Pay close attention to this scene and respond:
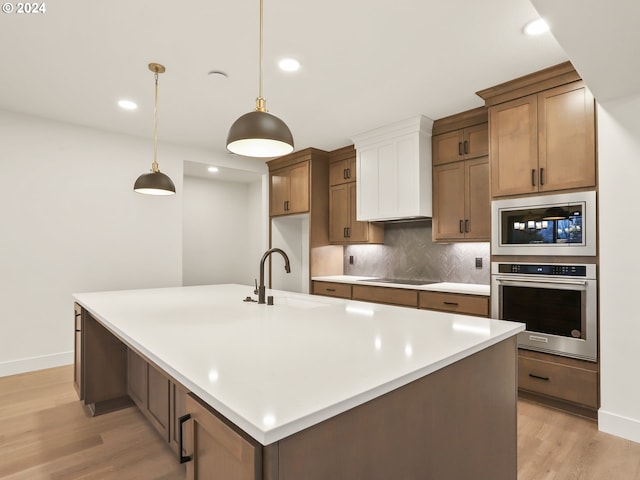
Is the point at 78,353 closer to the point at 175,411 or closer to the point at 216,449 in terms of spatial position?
the point at 175,411

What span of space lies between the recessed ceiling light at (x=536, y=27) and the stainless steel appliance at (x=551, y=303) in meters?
1.55

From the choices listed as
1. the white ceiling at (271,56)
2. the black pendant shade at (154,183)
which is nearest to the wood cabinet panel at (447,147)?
the white ceiling at (271,56)

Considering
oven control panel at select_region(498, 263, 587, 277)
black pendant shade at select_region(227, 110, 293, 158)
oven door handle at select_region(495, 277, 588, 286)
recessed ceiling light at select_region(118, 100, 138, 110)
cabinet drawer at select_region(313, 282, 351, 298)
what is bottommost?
cabinet drawer at select_region(313, 282, 351, 298)

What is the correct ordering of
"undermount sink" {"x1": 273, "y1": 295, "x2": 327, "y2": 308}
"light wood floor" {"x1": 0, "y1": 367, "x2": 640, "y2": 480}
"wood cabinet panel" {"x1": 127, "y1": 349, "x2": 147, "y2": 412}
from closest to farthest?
"light wood floor" {"x1": 0, "y1": 367, "x2": 640, "y2": 480}
"undermount sink" {"x1": 273, "y1": 295, "x2": 327, "y2": 308}
"wood cabinet panel" {"x1": 127, "y1": 349, "x2": 147, "y2": 412}

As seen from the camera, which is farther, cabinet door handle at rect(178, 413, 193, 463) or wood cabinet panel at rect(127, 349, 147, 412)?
wood cabinet panel at rect(127, 349, 147, 412)

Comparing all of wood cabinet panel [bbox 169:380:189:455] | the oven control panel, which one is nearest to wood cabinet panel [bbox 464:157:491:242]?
the oven control panel

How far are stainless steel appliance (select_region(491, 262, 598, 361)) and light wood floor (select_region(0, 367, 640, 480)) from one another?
0.52 meters

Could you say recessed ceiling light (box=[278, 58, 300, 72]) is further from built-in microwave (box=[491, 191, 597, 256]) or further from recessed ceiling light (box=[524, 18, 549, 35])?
built-in microwave (box=[491, 191, 597, 256])

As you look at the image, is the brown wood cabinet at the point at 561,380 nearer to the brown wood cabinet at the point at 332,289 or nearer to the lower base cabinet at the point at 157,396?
the brown wood cabinet at the point at 332,289

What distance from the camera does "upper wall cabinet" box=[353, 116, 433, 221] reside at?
12.0 feet

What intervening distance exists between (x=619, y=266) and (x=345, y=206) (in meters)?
2.90

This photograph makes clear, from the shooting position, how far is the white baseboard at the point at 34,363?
350 centimetres

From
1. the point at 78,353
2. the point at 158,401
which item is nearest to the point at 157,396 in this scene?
the point at 158,401

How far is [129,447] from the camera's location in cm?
219
